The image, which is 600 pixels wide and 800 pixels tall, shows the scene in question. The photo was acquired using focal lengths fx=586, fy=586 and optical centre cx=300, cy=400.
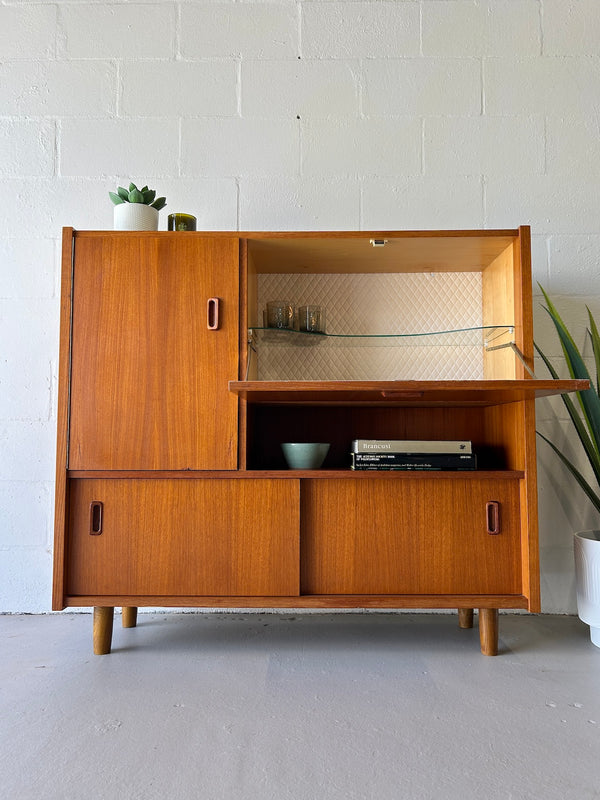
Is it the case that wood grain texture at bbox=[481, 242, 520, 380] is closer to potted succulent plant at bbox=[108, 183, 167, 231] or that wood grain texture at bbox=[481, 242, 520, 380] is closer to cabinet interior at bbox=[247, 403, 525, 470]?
cabinet interior at bbox=[247, 403, 525, 470]

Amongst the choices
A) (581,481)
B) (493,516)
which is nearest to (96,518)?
(493,516)

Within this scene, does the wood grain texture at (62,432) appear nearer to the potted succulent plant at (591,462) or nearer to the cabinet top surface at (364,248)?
the cabinet top surface at (364,248)

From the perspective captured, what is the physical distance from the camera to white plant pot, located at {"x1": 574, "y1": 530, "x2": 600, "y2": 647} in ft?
5.62

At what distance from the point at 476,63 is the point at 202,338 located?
1482 millimetres

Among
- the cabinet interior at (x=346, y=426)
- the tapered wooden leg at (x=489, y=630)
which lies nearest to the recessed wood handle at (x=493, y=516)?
the tapered wooden leg at (x=489, y=630)

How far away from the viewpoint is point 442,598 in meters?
1.63

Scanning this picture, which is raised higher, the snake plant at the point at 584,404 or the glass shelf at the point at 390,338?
the glass shelf at the point at 390,338

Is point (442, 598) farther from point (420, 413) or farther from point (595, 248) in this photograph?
point (595, 248)

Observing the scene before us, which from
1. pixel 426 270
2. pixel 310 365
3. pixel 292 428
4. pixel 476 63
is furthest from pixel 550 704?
pixel 476 63

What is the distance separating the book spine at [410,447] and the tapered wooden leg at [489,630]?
458 mm

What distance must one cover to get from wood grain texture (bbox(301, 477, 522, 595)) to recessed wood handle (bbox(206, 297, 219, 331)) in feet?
1.74

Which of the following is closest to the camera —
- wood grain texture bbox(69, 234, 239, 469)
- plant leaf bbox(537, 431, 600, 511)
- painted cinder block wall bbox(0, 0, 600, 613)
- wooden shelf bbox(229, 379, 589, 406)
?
wooden shelf bbox(229, 379, 589, 406)

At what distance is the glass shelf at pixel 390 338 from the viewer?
1915 mm

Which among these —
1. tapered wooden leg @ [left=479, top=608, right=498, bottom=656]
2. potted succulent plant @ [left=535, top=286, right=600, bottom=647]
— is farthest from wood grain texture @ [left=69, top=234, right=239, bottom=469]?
potted succulent plant @ [left=535, top=286, right=600, bottom=647]
